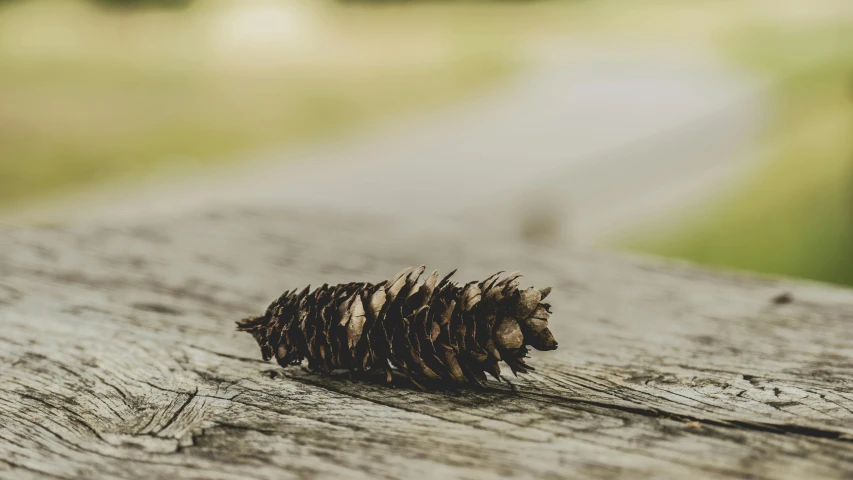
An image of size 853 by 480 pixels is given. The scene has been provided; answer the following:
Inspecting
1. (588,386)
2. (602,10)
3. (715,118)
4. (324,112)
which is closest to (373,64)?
(324,112)

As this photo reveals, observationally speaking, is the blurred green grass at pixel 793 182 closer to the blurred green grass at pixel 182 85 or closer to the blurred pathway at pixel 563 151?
the blurred pathway at pixel 563 151

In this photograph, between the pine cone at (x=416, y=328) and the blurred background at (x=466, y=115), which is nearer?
the pine cone at (x=416, y=328)

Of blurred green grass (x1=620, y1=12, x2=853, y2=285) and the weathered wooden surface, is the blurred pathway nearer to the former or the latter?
blurred green grass (x1=620, y1=12, x2=853, y2=285)

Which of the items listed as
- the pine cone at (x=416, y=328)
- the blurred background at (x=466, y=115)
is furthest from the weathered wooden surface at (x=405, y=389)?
the blurred background at (x=466, y=115)

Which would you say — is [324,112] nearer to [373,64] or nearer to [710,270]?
[373,64]

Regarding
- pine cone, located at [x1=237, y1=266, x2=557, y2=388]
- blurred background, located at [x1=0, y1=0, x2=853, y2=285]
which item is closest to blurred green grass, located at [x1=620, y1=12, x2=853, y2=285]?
blurred background, located at [x1=0, y1=0, x2=853, y2=285]

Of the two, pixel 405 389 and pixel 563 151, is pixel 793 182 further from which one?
pixel 405 389
